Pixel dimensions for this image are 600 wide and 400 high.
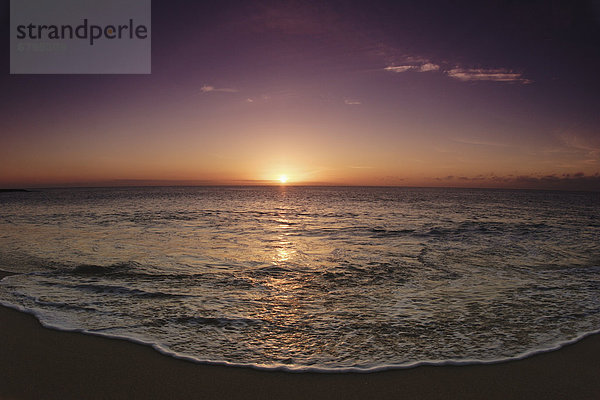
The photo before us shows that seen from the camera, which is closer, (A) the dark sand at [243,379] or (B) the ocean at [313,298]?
(A) the dark sand at [243,379]

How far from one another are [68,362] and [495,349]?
5322mm

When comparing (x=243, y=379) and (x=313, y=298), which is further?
(x=313, y=298)

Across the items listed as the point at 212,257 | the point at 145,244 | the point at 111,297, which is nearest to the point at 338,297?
the point at 111,297

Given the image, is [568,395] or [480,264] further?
[480,264]

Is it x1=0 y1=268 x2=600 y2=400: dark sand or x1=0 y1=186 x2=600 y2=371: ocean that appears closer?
x1=0 y1=268 x2=600 y2=400: dark sand

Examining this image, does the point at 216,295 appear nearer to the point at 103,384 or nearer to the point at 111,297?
the point at 111,297

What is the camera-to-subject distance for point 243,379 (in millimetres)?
3934

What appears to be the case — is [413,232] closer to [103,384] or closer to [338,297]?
[338,297]

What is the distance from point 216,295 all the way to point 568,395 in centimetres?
549

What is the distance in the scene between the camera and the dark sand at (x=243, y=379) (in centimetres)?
365

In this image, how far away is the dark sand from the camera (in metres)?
3.65

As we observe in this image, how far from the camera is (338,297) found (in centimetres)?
701

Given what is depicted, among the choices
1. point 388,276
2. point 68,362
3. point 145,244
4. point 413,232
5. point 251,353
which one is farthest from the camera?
point 413,232

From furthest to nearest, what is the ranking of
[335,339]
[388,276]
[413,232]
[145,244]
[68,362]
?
[413,232] < [145,244] < [388,276] < [335,339] < [68,362]
